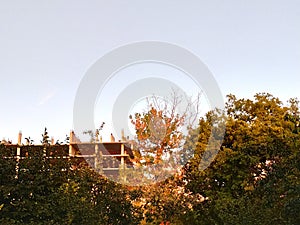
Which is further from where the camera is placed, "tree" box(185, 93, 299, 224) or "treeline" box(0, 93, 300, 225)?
"tree" box(185, 93, 299, 224)

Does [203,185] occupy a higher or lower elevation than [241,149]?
lower

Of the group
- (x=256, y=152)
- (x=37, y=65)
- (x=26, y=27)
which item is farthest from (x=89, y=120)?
(x=256, y=152)

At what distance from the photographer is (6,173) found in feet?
35.7

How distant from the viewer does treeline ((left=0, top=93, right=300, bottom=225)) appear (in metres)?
10.8

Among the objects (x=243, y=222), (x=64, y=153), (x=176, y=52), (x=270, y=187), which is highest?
(x=176, y=52)

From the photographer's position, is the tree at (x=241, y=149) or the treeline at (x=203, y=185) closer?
the treeline at (x=203, y=185)

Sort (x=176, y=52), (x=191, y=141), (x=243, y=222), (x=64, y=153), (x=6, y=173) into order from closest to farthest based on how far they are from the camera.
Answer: (x=6, y=173)
(x=64, y=153)
(x=243, y=222)
(x=176, y=52)
(x=191, y=141)

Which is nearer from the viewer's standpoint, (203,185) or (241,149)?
(241,149)

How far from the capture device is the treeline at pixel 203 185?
Result: 10.8 metres

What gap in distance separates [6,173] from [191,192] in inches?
495

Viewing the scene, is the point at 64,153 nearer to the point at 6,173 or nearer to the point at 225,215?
the point at 6,173

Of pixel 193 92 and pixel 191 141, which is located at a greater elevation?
pixel 193 92

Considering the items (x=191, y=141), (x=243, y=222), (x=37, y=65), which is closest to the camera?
(x=243, y=222)

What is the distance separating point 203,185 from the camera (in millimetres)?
22078
